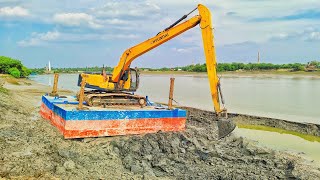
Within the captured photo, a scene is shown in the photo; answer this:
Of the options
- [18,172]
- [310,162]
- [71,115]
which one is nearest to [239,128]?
[310,162]

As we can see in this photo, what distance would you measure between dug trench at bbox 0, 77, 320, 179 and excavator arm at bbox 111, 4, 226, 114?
59.5 inches

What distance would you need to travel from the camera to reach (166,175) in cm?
873

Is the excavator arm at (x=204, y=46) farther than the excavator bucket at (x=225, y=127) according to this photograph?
Yes

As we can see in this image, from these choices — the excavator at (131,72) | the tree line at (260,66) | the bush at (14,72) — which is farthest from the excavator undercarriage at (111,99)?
the tree line at (260,66)

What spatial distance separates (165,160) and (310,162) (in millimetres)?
4462

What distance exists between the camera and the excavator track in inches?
520

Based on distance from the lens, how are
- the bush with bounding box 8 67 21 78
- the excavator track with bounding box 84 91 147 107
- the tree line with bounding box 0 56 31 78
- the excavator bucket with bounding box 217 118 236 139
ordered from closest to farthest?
the excavator bucket with bounding box 217 118 236 139, the excavator track with bounding box 84 91 147 107, the bush with bounding box 8 67 21 78, the tree line with bounding box 0 56 31 78

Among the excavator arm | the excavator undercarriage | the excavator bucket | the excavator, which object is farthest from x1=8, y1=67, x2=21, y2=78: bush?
the excavator bucket

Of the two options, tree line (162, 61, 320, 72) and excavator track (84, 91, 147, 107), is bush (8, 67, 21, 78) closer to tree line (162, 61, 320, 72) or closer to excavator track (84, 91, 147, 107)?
tree line (162, 61, 320, 72)

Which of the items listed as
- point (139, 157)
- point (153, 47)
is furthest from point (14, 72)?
point (139, 157)

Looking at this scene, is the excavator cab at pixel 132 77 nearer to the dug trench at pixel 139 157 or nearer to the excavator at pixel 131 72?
the excavator at pixel 131 72

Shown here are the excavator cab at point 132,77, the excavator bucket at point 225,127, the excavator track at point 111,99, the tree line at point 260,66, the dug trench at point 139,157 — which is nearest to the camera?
the dug trench at point 139,157

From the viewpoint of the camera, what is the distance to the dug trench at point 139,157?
824cm

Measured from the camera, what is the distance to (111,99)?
13.5m
